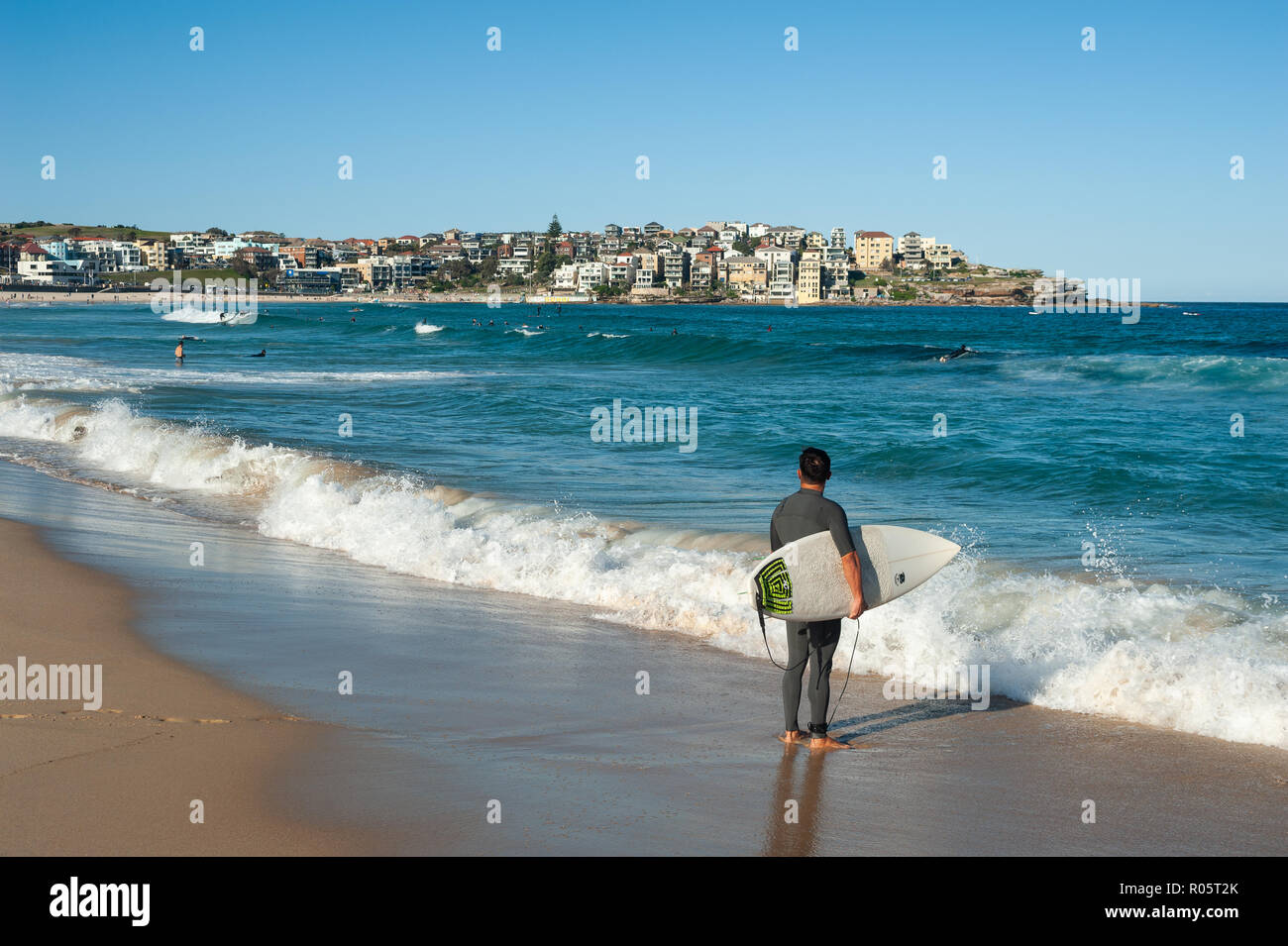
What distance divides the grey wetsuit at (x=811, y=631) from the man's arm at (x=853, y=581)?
5 cm

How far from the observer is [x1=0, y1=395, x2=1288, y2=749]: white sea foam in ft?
A: 22.9

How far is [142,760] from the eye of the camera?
17.2 feet

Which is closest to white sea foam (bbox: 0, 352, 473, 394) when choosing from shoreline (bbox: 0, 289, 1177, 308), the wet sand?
the wet sand

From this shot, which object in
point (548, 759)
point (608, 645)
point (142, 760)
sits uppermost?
point (142, 760)

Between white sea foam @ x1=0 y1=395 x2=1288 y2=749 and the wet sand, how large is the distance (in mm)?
410

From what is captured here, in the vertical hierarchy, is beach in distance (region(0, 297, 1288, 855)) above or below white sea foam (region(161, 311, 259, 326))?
below

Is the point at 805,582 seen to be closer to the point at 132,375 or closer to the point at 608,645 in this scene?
the point at 608,645

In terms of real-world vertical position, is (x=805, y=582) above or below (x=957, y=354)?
below

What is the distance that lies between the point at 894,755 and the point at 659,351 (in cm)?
5134

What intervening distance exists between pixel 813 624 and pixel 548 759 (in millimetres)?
1698

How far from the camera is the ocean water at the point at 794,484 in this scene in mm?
8117

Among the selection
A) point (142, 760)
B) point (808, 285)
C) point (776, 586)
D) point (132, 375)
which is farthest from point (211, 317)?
point (808, 285)

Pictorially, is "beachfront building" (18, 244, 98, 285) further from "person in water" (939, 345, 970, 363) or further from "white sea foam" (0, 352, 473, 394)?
"person in water" (939, 345, 970, 363)
